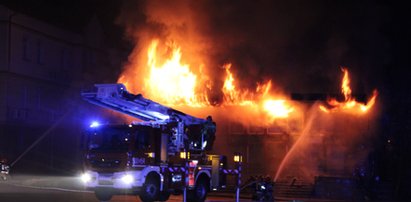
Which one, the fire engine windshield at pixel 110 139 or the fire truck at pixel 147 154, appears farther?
the fire engine windshield at pixel 110 139

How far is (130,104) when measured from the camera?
2119 cm

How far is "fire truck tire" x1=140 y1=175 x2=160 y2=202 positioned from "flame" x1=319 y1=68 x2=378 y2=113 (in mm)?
14980

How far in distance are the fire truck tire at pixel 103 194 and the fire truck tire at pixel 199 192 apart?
8.98ft

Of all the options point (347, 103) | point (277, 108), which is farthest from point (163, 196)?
point (347, 103)

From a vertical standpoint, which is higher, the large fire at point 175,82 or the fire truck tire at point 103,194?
the large fire at point 175,82

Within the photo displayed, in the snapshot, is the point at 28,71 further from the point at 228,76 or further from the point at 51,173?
the point at 228,76

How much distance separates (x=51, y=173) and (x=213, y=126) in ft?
64.4

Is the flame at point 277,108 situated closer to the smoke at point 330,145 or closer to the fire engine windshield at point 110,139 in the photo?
the smoke at point 330,145

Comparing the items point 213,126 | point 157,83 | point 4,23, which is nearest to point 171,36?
point 157,83

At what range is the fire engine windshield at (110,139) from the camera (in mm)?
19562

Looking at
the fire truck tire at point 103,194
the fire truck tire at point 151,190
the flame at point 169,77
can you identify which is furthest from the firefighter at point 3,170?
the fire truck tire at point 151,190

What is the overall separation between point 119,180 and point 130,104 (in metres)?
2.95

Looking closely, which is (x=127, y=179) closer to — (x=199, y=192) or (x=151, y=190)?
(x=151, y=190)

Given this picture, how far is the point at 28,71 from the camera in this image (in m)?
40.7
